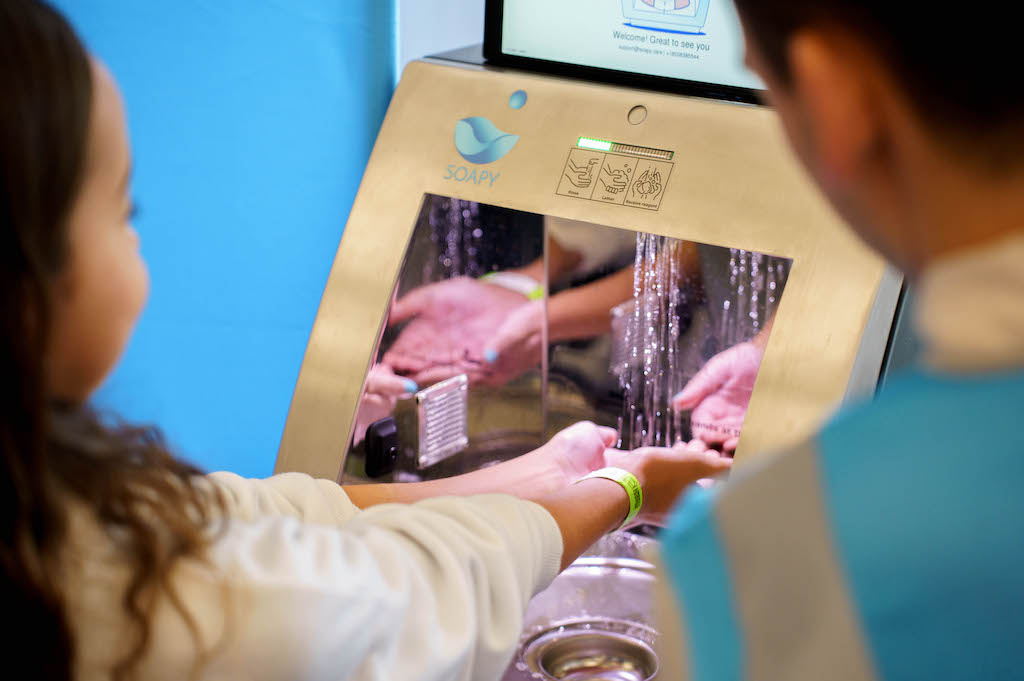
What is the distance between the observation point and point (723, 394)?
1.12 m

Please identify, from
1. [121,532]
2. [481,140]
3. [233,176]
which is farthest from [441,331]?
[121,532]

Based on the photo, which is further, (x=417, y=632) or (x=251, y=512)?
(x=251, y=512)

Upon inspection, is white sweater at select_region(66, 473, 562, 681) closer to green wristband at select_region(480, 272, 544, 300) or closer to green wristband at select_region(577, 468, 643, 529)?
green wristband at select_region(577, 468, 643, 529)

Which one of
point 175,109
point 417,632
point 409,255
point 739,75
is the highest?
point 739,75

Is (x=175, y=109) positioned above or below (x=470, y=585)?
above

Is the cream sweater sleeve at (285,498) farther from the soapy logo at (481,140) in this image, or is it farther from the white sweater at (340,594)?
the soapy logo at (481,140)

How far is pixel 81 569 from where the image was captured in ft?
2.11

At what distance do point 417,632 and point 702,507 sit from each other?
30 cm

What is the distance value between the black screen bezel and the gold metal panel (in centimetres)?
3

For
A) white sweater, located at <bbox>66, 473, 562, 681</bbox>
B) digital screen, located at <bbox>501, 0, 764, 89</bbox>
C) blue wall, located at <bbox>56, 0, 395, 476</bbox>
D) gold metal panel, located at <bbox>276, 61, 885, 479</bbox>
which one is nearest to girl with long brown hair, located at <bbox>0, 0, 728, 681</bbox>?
white sweater, located at <bbox>66, 473, 562, 681</bbox>

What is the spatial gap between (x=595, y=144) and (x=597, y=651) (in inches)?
22.8

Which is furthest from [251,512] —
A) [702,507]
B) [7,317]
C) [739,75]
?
[739,75]

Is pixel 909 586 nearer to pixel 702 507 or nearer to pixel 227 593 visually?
pixel 702 507

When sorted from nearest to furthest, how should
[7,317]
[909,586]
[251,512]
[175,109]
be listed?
[909,586] < [7,317] < [251,512] < [175,109]
